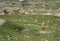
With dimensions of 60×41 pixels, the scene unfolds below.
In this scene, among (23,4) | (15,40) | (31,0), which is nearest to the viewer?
(15,40)

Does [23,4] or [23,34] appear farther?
[23,4]

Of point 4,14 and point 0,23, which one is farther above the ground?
point 0,23

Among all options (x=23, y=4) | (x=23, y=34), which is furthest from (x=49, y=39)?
(x=23, y=4)

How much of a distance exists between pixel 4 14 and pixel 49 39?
764 centimetres

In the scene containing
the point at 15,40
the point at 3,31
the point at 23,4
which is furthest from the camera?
the point at 23,4

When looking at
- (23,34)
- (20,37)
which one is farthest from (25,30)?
(20,37)

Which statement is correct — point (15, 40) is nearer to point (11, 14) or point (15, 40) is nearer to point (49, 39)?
point (49, 39)

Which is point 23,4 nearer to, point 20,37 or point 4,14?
point 4,14

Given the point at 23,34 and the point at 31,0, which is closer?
the point at 23,34

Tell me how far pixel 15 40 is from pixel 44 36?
1.44 metres

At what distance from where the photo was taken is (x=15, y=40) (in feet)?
31.2

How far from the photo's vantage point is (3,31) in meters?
10.4

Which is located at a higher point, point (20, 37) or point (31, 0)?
point (20, 37)

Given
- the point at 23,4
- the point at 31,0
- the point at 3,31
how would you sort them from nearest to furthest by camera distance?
1. the point at 3,31
2. the point at 23,4
3. the point at 31,0
